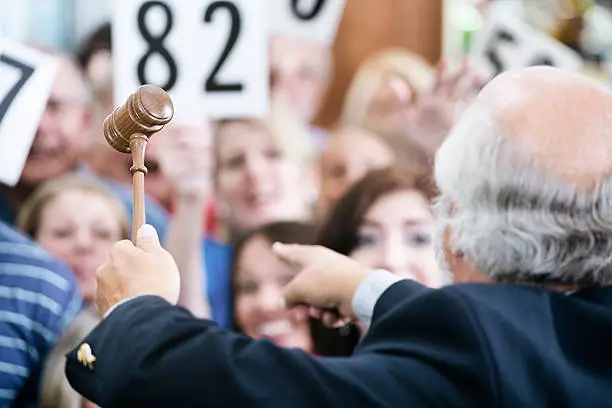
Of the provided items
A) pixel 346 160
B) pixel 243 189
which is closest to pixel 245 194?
pixel 243 189

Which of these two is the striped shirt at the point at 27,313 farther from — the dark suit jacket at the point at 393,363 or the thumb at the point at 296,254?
the dark suit jacket at the point at 393,363

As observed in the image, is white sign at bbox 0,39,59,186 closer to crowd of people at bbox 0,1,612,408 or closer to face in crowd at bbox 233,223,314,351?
crowd of people at bbox 0,1,612,408

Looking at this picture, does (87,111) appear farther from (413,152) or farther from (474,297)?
(474,297)

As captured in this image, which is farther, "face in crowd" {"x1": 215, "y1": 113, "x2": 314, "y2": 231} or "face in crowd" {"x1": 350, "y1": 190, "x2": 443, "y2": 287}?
"face in crowd" {"x1": 215, "y1": 113, "x2": 314, "y2": 231}

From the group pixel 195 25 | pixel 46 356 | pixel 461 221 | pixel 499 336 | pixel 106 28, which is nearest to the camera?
pixel 499 336

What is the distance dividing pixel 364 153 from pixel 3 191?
3.16ft

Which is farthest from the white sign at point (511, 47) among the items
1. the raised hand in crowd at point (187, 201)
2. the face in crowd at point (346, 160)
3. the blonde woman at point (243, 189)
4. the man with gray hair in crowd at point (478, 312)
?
the man with gray hair in crowd at point (478, 312)

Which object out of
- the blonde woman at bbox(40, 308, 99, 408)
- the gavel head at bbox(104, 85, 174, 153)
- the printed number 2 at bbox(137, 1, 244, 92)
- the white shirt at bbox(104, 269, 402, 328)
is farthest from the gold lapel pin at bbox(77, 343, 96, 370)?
the printed number 2 at bbox(137, 1, 244, 92)

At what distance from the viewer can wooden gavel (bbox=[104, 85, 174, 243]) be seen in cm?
106

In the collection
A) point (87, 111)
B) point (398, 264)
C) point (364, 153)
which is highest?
point (87, 111)

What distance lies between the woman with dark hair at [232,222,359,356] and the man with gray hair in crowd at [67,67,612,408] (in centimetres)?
130

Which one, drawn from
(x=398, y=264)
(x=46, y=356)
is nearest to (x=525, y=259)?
(x=46, y=356)

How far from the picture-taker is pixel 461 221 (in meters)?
1.07

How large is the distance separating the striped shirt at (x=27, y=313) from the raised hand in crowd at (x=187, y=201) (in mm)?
442
